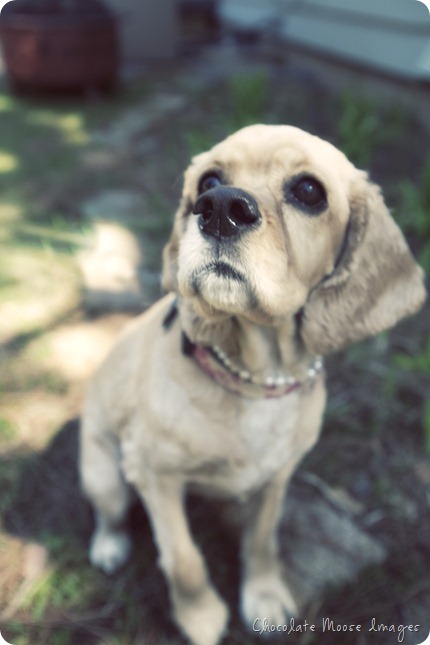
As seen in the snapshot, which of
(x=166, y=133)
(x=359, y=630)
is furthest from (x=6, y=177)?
(x=359, y=630)

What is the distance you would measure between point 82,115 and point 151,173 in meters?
1.93

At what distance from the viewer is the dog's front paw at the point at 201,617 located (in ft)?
6.43

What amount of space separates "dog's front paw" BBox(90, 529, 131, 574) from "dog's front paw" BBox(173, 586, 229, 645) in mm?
292

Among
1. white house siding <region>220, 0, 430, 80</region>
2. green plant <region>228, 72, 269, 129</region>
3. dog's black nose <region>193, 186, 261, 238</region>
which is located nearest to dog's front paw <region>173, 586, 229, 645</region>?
dog's black nose <region>193, 186, 261, 238</region>

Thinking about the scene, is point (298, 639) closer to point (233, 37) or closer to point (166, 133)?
point (166, 133)

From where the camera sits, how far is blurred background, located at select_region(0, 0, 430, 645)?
212 centimetres

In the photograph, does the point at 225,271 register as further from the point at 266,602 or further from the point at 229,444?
the point at 266,602

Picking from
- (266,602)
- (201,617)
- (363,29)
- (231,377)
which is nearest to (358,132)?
(363,29)

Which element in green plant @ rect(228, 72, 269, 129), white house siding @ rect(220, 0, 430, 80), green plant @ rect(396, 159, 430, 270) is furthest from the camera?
white house siding @ rect(220, 0, 430, 80)

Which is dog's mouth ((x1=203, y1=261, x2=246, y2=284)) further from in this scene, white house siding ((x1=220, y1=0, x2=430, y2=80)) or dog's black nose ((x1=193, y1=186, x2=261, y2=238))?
white house siding ((x1=220, y1=0, x2=430, y2=80))

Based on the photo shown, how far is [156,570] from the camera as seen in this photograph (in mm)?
2189

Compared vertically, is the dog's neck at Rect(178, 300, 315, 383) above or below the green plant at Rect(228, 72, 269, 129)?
above

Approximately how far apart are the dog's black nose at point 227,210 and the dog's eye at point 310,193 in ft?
0.76

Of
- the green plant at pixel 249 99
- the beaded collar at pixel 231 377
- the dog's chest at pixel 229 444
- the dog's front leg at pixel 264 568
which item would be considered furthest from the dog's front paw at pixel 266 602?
the green plant at pixel 249 99
